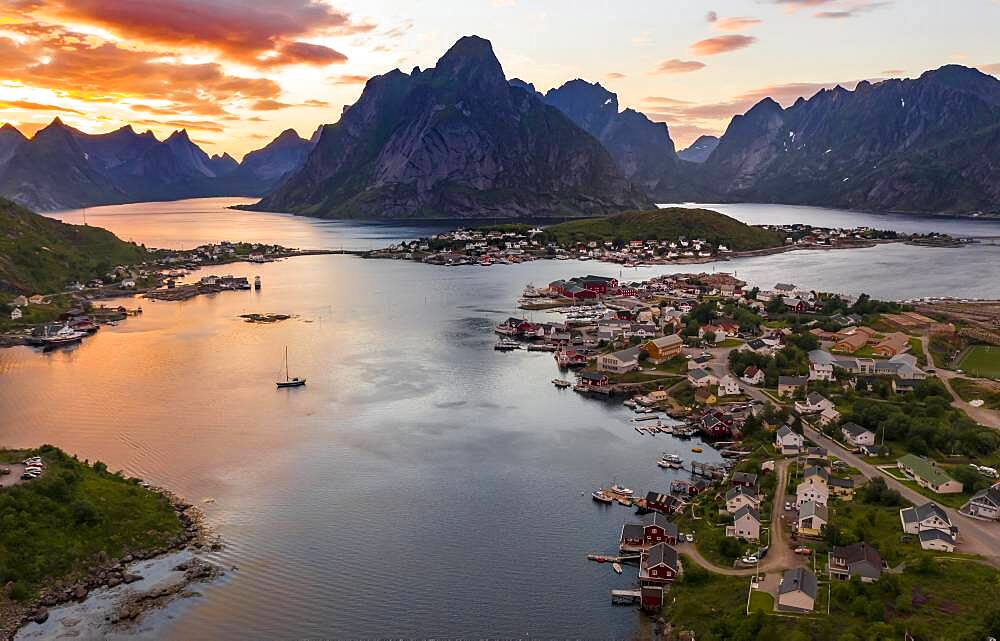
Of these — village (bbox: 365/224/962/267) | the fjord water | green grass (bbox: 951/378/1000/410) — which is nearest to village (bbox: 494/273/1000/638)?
green grass (bbox: 951/378/1000/410)

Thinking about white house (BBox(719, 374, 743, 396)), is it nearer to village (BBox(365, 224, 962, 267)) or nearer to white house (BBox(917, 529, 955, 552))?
white house (BBox(917, 529, 955, 552))

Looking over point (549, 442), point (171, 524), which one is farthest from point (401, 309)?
point (171, 524)

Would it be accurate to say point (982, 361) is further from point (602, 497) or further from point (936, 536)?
point (602, 497)

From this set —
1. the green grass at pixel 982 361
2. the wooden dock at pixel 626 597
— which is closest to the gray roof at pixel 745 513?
the wooden dock at pixel 626 597

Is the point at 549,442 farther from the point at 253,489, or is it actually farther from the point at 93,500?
the point at 93,500

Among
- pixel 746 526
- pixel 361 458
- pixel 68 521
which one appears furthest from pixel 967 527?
pixel 68 521

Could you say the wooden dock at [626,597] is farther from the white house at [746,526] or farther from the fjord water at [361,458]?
the white house at [746,526]
